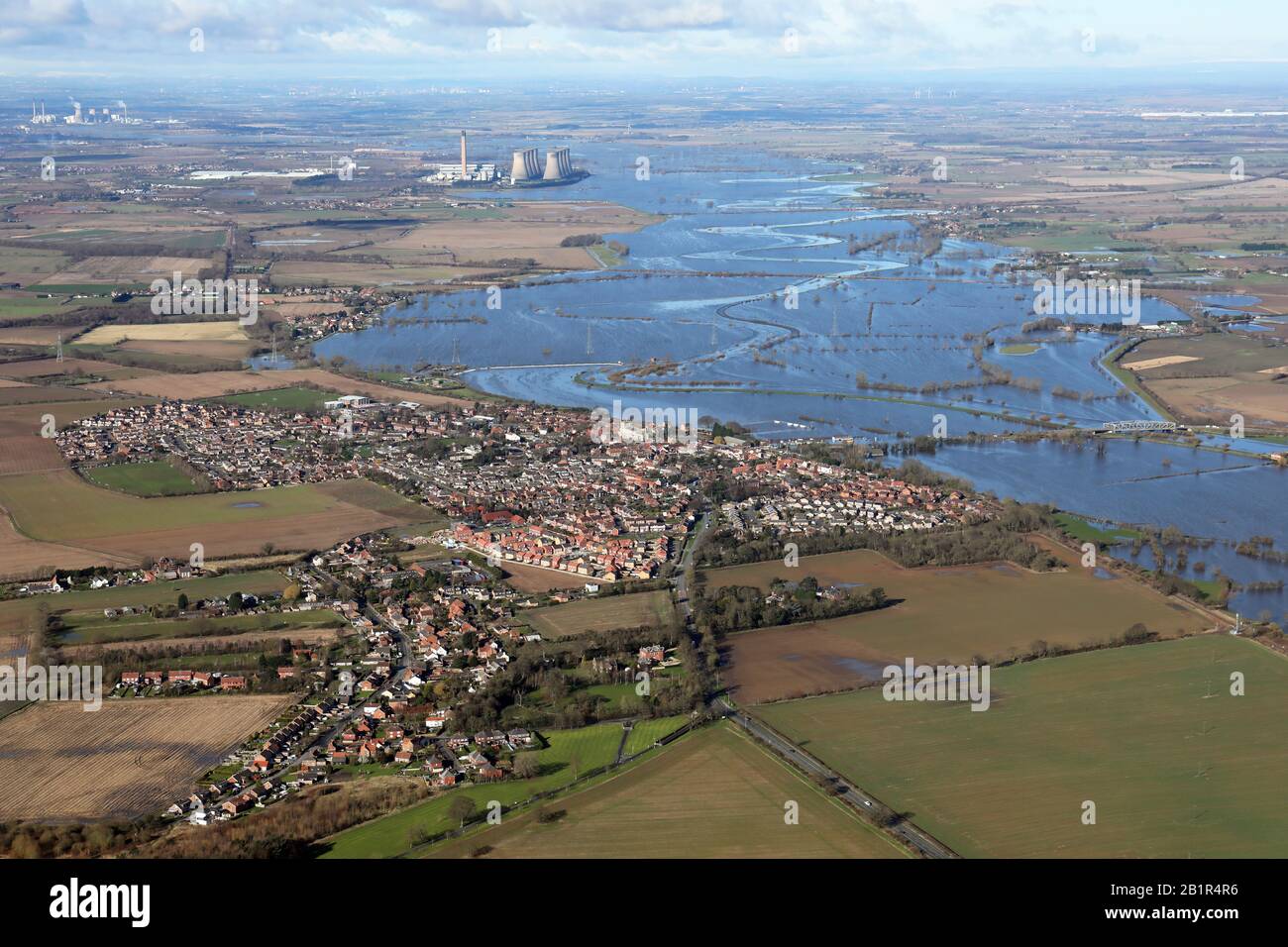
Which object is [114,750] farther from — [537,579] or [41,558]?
[41,558]

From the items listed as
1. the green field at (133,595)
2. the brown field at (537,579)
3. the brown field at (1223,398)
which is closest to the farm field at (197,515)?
the green field at (133,595)

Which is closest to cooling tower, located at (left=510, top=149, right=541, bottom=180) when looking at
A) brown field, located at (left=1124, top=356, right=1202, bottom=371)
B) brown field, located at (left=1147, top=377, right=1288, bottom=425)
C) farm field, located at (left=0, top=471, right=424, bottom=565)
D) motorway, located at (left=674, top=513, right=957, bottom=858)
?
brown field, located at (left=1124, top=356, right=1202, bottom=371)

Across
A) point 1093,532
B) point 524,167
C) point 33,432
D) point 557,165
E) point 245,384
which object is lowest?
point 1093,532

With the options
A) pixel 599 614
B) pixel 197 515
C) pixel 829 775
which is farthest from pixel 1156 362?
pixel 829 775

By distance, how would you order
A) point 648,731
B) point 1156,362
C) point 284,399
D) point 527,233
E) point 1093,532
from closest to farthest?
point 648,731 < point 1093,532 < point 284,399 < point 1156,362 < point 527,233

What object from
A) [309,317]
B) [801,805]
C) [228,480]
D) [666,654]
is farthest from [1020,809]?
[309,317]

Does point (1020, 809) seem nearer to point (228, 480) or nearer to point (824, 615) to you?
point (824, 615)

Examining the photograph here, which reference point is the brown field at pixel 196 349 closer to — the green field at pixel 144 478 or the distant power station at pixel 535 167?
the green field at pixel 144 478
